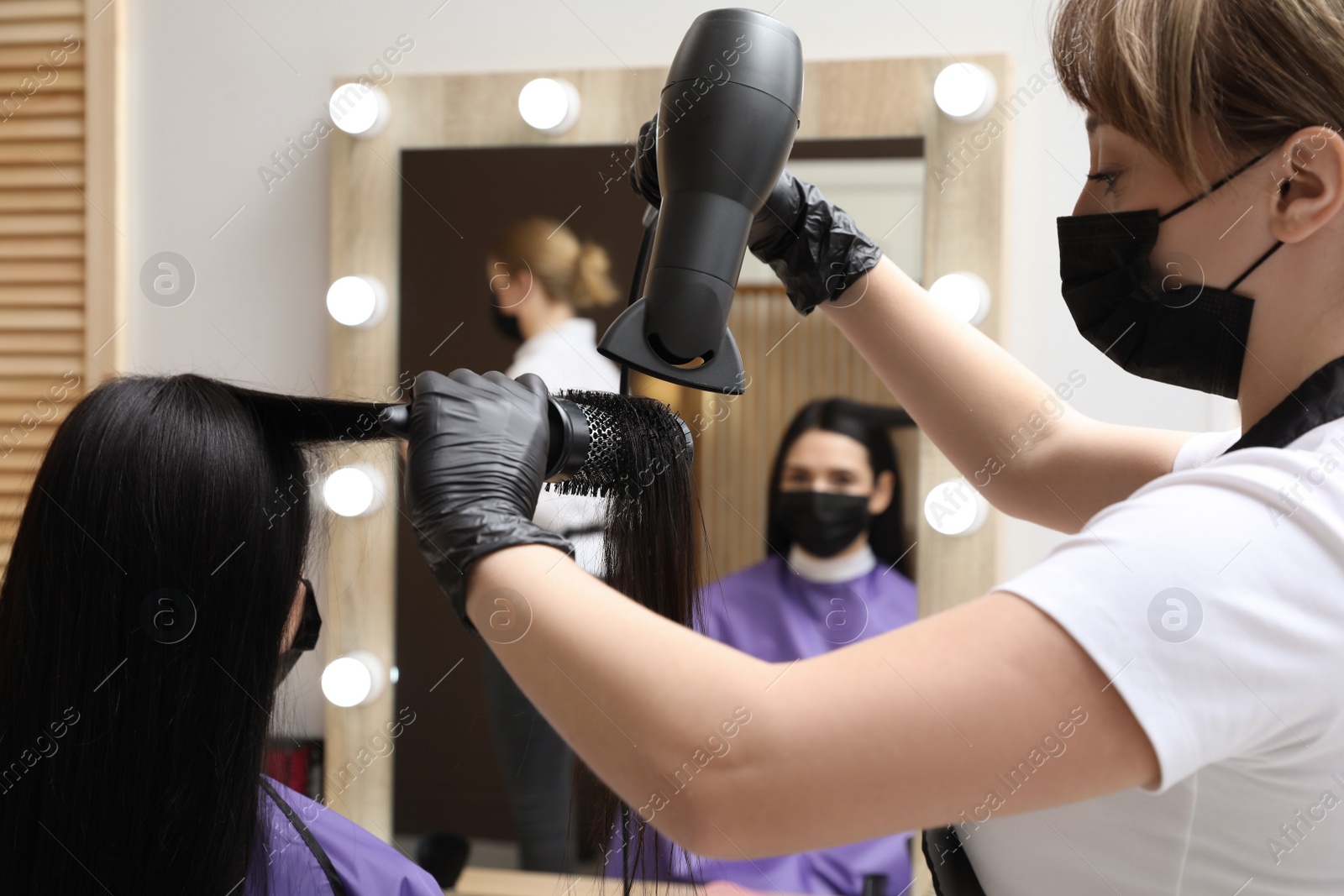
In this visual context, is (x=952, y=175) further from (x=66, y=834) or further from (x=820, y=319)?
(x=66, y=834)

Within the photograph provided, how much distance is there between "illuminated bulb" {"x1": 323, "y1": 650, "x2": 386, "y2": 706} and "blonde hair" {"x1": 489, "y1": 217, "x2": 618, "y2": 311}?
2.08 ft

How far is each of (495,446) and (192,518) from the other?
256mm

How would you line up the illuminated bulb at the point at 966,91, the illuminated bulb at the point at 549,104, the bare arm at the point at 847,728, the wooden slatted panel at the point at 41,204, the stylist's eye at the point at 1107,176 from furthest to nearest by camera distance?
the wooden slatted panel at the point at 41,204 < the illuminated bulb at the point at 549,104 < the illuminated bulb at the point at 966,91 < the stylist's eye at the point at 1107,176 < the bare arm at the point at 847,728

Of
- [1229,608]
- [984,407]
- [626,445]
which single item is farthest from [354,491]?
[1229,608]

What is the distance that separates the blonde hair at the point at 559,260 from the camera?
1.40 meters

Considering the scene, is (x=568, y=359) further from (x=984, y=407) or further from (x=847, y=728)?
(x=847, y=728)

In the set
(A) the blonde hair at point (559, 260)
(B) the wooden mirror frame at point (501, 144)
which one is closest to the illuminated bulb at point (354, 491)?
(B) the wooden mirror frame at point (501, 144)

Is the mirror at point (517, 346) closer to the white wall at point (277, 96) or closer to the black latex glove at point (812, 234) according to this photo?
the white wall at point (277, 96)

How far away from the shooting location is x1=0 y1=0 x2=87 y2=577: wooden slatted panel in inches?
62.7

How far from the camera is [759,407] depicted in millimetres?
1354

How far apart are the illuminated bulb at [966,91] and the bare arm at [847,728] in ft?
3.38

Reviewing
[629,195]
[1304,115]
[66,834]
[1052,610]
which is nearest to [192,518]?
[66,834]

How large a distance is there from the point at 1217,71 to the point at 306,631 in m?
0.76

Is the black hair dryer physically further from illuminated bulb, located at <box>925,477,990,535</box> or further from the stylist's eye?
illuminated bulb, located at <box>925,477,990,535</box>
